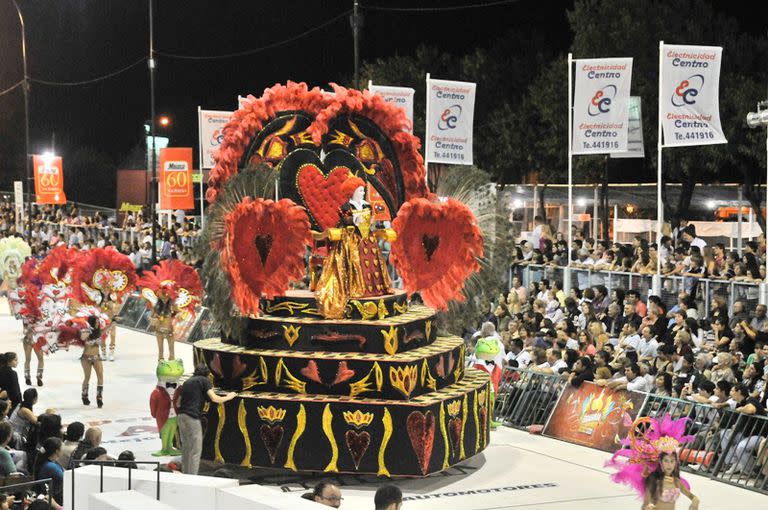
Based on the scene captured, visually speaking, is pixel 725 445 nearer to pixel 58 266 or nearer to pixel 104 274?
pixel 104 274

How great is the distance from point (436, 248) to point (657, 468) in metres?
5.61

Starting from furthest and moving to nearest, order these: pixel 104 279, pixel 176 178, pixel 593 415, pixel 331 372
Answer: pixel 176 178, pixel 104 279, pixel 593 415, pixel 331 372

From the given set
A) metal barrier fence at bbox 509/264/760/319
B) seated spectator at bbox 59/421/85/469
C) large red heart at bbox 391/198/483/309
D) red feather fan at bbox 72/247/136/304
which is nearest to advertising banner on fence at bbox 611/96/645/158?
metal barrier fence at bbox 509/264/760/319

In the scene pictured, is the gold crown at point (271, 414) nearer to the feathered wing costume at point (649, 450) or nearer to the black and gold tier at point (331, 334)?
the black and gold tier at point (331, 334)

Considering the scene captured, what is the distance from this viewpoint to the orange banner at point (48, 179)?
40844 mm

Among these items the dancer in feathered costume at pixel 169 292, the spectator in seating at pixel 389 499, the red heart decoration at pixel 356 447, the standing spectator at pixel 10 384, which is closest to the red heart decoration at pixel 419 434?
the red heart decoration at pixel 356 447

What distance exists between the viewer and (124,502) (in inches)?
312

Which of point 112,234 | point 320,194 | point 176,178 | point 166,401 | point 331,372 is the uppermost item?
point 176,178

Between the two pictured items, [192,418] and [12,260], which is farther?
[12,260]

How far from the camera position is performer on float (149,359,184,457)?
15.4 metres

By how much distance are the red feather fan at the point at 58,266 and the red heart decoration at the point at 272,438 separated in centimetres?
867

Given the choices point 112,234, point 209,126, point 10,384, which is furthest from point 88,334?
point 112,234

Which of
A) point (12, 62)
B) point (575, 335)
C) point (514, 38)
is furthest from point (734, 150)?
point (12, 62)

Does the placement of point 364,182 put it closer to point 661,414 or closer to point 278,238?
point 278,238
